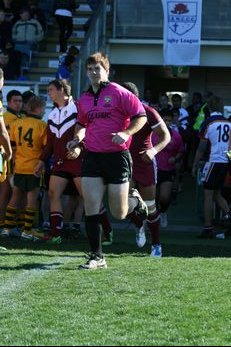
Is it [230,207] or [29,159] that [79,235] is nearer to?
[29,159]

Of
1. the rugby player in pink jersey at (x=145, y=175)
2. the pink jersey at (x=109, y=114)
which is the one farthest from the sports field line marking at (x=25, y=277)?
the pink jersey at (x=109, y=114)

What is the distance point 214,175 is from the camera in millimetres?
12109

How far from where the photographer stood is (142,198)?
9188 mm

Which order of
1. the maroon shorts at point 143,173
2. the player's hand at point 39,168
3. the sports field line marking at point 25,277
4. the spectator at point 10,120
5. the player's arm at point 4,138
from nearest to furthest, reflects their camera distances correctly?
the sports field line marking at point 25,277, the player's arm at point 4,138, the maroon shorts at point 143,173, the player's hand at point 39,168, the spectator at point 10,120

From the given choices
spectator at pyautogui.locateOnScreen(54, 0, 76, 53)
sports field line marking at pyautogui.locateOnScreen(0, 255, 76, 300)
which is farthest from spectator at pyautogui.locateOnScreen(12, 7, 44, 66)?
sports field line marking at pyautogui.locateOnScreen(0, 255, 76, 300)

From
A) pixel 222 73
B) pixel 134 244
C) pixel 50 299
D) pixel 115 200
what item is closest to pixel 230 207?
pixel 134 244

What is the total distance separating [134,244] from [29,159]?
173 cm

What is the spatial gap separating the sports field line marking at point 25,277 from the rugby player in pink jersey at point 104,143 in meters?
0.38

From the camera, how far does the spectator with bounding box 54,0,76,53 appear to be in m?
19.2

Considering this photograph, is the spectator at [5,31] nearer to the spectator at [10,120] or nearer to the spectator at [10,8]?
the spectator at [10,8]

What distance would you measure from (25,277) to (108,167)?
1.28 meters

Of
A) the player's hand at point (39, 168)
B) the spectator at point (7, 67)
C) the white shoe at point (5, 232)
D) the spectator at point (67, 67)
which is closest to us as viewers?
the player's hand at point (39, 168)

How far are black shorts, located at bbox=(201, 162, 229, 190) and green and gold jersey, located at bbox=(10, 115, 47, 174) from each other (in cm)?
261

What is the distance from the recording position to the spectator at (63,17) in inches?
756
